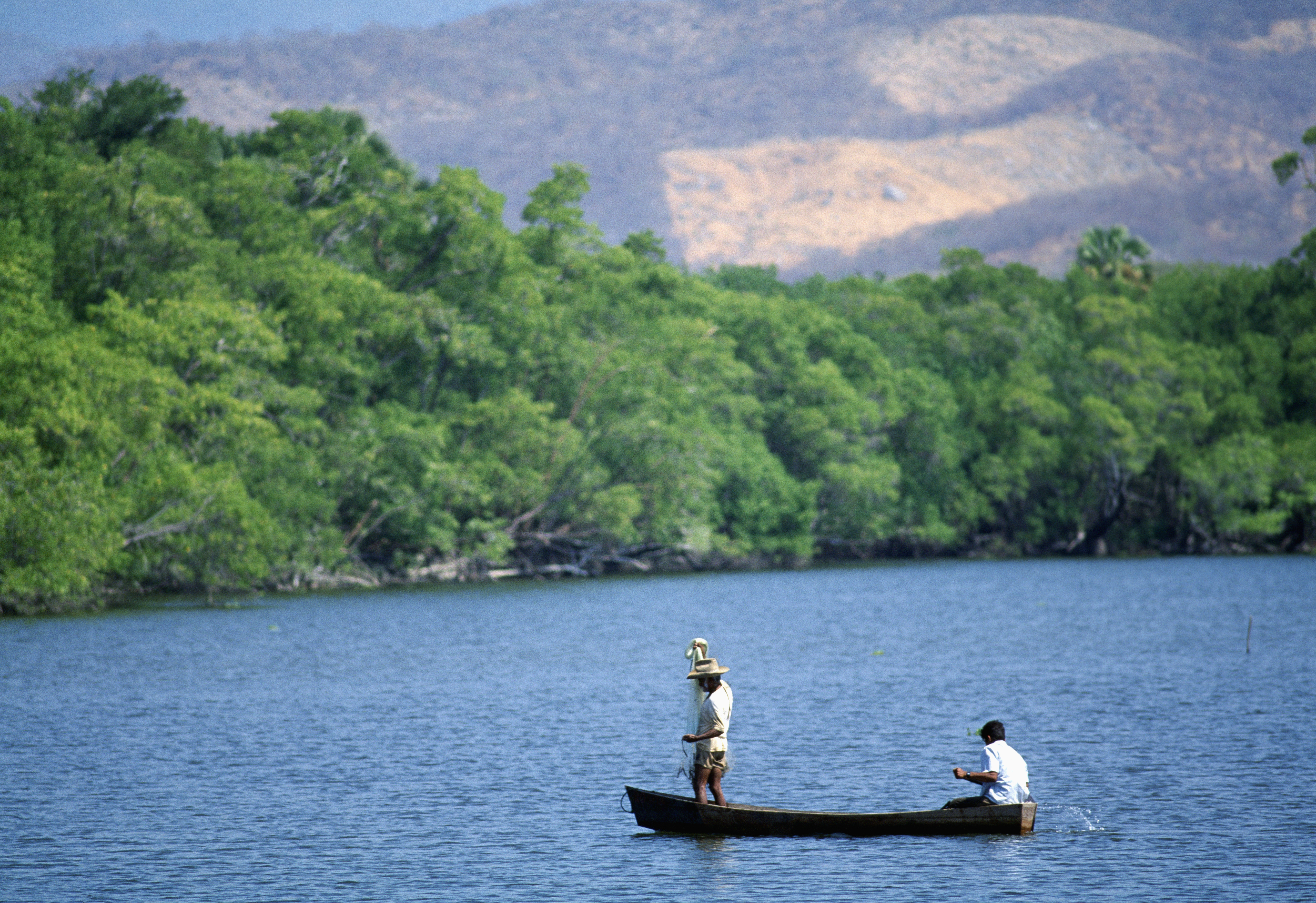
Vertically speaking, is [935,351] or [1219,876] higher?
[935,351]

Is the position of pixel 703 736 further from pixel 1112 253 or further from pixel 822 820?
pixel 1112 253

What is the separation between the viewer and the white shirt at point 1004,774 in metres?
19.0

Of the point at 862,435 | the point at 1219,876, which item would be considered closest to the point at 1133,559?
the point at 862,435

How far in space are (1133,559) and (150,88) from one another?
58782 mm

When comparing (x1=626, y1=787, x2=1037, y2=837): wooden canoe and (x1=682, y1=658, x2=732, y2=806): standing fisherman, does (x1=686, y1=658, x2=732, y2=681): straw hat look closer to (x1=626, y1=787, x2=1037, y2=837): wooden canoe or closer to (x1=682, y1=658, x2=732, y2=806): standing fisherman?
(x1=682, y1=658, x2=732, y2=806): standing fisherman

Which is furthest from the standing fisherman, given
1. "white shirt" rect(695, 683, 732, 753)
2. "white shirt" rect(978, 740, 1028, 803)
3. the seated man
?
"white shirt" rect(978, 740, 1028, 803)

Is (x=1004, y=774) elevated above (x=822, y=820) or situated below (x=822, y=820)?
above

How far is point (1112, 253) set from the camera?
101438 millimetres

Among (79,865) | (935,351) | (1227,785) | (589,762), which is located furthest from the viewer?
(935,351)

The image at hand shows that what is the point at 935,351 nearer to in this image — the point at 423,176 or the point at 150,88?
the point at 423,176

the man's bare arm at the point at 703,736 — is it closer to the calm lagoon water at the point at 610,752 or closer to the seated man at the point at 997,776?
the calm lagoon water at the point at 610,752

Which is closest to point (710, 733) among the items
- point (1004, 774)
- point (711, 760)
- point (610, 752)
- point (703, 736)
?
point (703, 736)

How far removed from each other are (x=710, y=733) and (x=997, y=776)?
12.1 ft

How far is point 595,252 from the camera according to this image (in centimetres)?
8062
